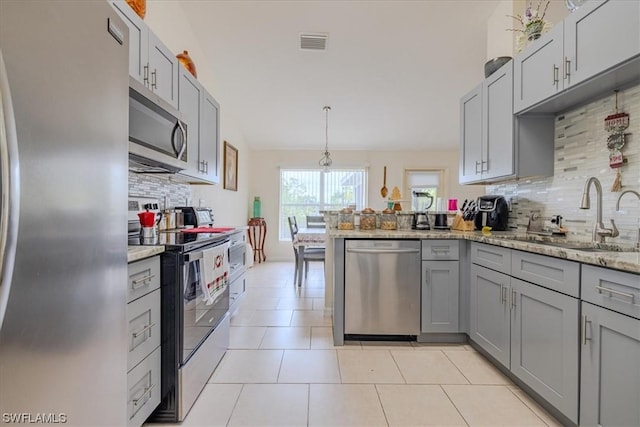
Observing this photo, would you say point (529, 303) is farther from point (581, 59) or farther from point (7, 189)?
point (7, 189)

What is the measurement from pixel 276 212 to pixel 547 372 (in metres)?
5.35

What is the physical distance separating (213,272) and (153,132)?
89cm

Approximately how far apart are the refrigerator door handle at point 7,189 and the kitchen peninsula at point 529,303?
1808 mm

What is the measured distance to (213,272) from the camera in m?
1.83

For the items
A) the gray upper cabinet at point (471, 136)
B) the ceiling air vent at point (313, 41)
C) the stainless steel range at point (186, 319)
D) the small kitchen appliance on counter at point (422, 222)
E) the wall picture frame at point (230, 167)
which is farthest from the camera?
the wall picture frame at point (230, 167)

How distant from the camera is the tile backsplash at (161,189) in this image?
2.22m

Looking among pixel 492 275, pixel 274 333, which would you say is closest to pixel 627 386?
pixel 492 275

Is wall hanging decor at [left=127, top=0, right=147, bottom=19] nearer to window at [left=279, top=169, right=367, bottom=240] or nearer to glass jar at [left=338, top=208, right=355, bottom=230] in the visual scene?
glass jar at [left=338, top=208, right=355, bottom=230]

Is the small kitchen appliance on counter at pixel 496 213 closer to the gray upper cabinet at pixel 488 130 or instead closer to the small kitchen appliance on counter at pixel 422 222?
the gray upper cabinet at pixel 488 130

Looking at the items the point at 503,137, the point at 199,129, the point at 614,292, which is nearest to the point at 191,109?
the point at 199,129

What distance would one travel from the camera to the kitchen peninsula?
3.92 ft

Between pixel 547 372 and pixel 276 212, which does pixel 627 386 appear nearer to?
pixel 547 372

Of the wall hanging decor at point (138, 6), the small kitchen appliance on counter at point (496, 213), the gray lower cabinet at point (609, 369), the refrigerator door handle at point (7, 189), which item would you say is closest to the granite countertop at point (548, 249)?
the gray lower cabinet at point (609, 369)

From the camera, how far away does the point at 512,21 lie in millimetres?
2553
